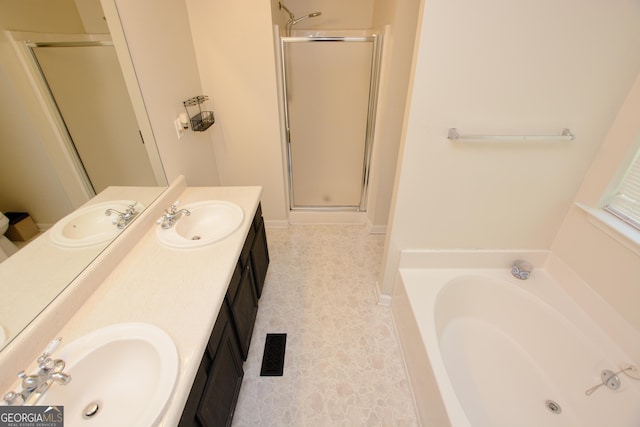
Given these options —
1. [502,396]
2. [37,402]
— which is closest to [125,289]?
[37,402]

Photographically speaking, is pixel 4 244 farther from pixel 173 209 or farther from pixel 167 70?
pixel 167 70

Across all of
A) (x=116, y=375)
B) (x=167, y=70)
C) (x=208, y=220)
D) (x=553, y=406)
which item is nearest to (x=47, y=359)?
(x=116, y=375)

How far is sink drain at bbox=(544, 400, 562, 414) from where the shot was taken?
1369 millimetres

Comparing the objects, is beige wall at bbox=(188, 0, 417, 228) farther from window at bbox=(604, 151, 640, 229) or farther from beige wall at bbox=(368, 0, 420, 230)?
window at bbox=(604, 151, 640, 229)

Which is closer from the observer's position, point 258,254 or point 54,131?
point 54,131

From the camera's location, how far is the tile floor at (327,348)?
56.7 inches

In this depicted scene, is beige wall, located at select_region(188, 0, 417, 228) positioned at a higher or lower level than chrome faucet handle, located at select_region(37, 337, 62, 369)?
higher

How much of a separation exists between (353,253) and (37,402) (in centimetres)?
212

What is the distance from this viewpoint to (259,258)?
6.39 feet

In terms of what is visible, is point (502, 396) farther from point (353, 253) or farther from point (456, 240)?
point (353, 253)

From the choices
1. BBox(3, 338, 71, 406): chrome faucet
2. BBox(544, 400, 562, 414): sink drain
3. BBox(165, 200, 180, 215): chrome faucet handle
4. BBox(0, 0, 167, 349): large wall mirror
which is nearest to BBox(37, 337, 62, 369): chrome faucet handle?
BBox(3, 338, 71, 406): chrome faucet

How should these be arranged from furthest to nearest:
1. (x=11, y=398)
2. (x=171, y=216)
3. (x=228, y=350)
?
(x=171, y=216), (x=228, y=350), (x=11, y=398)

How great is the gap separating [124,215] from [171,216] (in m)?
0.22

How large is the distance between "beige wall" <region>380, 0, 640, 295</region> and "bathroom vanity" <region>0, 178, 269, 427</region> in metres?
1.04
